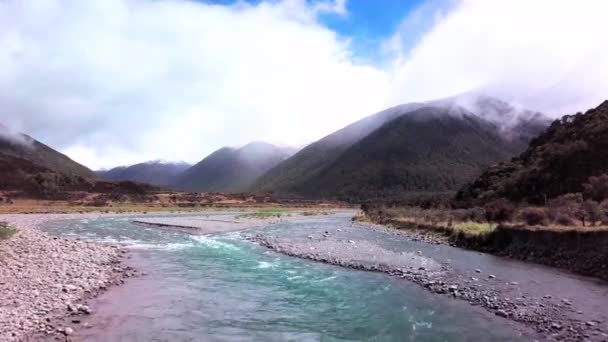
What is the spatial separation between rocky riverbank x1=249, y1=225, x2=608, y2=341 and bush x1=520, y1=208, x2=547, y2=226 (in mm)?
7756

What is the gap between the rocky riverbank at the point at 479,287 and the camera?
46.1 ft

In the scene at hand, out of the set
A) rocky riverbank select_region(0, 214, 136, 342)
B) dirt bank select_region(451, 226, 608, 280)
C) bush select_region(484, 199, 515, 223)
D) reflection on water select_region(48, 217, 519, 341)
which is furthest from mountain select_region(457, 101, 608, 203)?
rocky riverbank select_region(0, 214, 136, 342)

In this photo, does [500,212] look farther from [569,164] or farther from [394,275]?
[569,164]

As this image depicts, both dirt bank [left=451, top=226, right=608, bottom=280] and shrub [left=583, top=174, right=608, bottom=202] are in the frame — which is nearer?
dirt bank [left=451, top=226, right=608, bottom=280]

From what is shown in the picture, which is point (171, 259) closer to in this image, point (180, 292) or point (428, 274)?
point (180, 292)

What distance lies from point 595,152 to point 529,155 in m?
30.4

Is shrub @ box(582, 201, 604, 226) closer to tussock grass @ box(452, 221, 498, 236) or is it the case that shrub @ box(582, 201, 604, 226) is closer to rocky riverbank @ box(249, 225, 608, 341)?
tussock grass @ box(452, 221, 498, 236)

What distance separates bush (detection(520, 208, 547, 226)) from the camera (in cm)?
2973

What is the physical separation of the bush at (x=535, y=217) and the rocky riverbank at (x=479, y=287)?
305 inches

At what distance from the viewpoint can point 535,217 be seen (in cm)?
3034

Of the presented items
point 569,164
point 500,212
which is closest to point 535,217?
point 500,212

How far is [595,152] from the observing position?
50.3 metres

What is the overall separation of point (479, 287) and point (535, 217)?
13.6 m

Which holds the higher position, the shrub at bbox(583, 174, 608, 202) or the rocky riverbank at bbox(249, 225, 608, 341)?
the shrub at bbox(583, 174, 608, 202)
